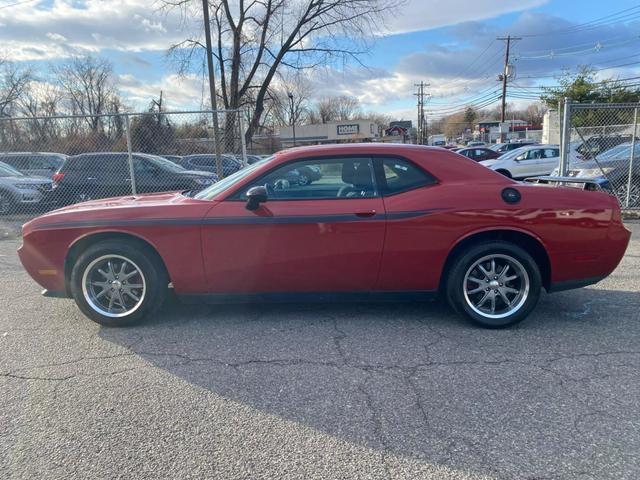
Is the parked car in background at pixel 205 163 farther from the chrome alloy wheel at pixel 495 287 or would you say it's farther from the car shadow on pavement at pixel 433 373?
the chrome alloy wheel at pixel 495 287

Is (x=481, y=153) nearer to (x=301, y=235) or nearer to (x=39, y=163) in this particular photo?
(x=39, y=163)

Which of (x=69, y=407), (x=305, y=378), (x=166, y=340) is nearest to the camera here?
(x=69, y=407)

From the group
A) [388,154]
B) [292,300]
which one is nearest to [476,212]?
[388,154]

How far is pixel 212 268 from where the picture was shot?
13.0 feet

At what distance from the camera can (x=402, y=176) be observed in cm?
400

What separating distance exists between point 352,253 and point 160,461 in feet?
7.05

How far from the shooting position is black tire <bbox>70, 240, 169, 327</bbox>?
13.0 ft

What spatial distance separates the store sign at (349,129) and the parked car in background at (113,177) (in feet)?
156

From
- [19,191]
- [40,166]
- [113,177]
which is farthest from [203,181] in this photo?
[40,166]

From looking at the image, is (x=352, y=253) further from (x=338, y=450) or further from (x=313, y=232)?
(x=338, y=450)

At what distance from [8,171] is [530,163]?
16517 mm

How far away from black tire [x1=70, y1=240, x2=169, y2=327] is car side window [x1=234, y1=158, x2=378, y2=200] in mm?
969

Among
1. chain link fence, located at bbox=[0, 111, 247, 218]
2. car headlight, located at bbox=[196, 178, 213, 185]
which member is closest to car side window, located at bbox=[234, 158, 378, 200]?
chain link fence, located at bbox=[0, 111, 247, 218]

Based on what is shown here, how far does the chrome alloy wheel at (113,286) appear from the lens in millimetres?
4039
